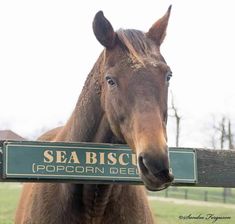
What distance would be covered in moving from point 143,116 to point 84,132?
0.90 metres

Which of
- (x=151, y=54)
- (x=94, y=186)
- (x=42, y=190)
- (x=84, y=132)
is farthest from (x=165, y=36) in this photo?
(x=42, y=190)

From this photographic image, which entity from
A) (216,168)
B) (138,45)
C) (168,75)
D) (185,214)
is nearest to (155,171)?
(168,75)

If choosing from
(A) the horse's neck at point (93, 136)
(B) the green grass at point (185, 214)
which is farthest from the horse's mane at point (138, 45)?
(B) the green grass at point (185, 214)

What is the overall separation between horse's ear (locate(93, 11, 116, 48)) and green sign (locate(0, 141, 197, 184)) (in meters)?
0.71

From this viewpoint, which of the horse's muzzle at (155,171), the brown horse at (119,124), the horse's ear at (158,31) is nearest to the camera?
the horse's muzzle at (155,171)

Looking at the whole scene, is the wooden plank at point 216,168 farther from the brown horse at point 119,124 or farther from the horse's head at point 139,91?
the horse's head at point 139,91

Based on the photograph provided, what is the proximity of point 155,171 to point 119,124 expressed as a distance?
65cm

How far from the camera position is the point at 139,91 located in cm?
298

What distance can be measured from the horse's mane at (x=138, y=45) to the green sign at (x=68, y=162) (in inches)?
27.8

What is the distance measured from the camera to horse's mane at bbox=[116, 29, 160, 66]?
3.16 meters

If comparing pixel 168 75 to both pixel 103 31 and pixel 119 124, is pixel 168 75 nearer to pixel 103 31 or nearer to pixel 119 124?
pixel 119 124

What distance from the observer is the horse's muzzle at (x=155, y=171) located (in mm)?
2588

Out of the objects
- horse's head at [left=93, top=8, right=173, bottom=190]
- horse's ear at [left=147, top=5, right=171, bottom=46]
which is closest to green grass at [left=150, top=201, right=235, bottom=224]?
horse's ear at [left=147, top=5, right=171, bottom=46]

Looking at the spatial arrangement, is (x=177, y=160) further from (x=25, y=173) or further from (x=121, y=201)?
(x=25, y=173)
